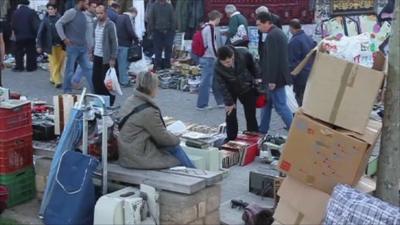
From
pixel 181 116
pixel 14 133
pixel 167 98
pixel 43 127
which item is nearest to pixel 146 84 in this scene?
pixel 14 133

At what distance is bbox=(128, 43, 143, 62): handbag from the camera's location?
13.3m

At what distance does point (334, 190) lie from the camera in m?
5.22

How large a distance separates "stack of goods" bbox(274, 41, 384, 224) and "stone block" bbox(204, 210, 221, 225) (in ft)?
2.98

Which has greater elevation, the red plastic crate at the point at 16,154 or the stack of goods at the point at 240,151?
the red plastic crate at the point at 16,154

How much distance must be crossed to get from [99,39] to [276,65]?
3155 millimetres

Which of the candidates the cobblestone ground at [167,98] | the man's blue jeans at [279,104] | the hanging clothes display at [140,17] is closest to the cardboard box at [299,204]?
the man's blue jeans at [279,104]

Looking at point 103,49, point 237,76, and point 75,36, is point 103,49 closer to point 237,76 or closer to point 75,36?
point 75,36

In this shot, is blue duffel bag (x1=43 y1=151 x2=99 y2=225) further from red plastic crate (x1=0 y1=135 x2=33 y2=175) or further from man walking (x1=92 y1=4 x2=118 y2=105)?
man walking (x1=92 y1=4 x2=118 y2=105)

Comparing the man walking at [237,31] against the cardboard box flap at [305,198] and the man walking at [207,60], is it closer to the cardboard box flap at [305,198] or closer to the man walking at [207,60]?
the man walking at [207,60]

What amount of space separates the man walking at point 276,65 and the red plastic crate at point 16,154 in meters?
3.36

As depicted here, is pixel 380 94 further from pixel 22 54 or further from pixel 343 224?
pixel 22 54

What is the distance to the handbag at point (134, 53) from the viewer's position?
13297 mm

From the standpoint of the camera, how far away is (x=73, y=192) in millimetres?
6160

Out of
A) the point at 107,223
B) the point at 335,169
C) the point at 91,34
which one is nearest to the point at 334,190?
the point at 335,169
